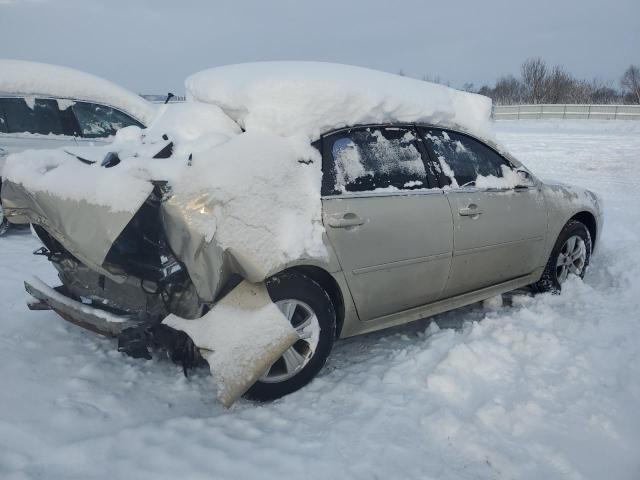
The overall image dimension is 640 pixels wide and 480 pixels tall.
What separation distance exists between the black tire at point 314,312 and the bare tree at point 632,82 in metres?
59.5

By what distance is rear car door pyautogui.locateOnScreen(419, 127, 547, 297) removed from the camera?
11.2 ft

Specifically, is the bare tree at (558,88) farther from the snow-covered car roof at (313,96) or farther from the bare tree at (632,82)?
the snow-covered car roof at (313,96)

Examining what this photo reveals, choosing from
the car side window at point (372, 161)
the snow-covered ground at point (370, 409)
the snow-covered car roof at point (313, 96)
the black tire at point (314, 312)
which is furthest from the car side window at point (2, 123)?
the black tire at point (314, 312)

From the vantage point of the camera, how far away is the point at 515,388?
2.80m

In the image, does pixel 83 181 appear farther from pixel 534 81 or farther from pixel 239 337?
pixel 534 81

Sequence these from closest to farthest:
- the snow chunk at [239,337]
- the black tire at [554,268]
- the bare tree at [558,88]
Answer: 1. the snow chunk at [239,337]
2. the black tire at [554,268]
3. the bare tree at [558,88]

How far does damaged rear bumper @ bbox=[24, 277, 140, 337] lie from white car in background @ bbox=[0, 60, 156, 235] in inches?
150

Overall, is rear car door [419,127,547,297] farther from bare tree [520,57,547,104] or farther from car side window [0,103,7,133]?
bare tree [520,57,547,104]

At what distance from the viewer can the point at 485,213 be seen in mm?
3523

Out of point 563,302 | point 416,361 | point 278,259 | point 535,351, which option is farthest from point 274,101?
point 563,302

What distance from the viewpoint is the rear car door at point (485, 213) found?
3.40m

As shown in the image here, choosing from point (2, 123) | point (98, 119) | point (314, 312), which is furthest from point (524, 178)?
Result: point (2, 123)

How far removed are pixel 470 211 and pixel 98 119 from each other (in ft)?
17.7

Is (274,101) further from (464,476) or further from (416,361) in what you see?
(464,476)
